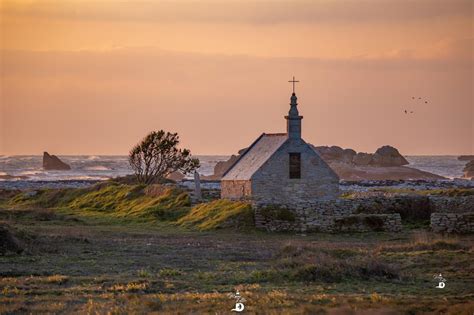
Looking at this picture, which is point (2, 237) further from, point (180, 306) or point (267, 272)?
point (180, 306)

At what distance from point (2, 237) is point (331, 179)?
A: 865 inches

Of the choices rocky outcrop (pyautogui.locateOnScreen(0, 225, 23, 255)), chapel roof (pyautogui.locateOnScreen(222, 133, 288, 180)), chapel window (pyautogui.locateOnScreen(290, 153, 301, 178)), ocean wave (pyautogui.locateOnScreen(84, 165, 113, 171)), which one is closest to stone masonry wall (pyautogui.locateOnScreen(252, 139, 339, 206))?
chapel window (pyautogui.locateOnScreen(290, 153, 301, 178))

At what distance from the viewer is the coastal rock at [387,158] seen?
166 m

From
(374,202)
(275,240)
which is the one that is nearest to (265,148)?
(374,202)

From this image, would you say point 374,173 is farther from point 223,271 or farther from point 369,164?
point 223,271

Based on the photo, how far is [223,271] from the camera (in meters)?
26.3

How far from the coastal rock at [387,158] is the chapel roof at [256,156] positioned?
11449cm

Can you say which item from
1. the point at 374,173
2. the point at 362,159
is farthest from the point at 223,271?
the point at 362,159

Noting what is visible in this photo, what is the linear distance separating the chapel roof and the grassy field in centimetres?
458

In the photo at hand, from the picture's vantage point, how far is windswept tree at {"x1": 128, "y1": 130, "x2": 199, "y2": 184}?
68.4m

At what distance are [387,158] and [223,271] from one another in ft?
476

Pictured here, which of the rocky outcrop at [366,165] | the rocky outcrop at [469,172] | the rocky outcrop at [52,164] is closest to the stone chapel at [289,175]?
the rocky outcrop at [366,165]

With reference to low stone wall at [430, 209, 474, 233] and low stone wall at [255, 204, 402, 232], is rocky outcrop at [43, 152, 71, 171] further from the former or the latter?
low stone wall at [430, 209, 474, 233]
